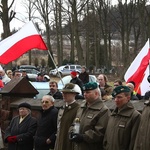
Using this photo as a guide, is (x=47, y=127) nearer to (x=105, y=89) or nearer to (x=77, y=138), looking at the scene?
(x=77, y=138)

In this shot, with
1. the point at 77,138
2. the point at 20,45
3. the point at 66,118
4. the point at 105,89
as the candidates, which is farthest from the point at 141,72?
the point at 77,138

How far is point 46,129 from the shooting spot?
6.55 metres

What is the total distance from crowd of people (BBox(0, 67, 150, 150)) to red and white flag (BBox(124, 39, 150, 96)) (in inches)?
130

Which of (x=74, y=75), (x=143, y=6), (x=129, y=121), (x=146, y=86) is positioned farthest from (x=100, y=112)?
(x=143, y=6)

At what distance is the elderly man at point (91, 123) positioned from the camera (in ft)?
A: 17.3

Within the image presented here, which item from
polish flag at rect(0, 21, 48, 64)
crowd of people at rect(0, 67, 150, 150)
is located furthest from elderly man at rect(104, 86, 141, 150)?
polish flag at rect(0, 21, 48, 64)

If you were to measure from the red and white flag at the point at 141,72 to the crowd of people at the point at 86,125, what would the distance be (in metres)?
3.30

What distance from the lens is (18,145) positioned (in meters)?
6.88

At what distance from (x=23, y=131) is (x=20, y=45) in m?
3.45

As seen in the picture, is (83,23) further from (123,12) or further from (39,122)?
(39,122)

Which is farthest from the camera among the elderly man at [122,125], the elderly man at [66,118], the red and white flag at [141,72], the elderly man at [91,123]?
the red and white flag at [141,72]

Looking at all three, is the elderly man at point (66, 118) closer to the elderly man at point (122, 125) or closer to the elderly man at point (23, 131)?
the elderly man at point (23, 131)

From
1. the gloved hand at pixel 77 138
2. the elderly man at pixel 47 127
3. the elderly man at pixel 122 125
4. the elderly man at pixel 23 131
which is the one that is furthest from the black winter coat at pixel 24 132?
the elderly man at pixel 122 125

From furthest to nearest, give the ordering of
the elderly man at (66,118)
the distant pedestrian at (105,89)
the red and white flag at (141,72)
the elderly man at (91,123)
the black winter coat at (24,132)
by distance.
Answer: the red and white flag at (141,72) < the distant pedestrian at (105,89) < the black winter coat at (24,132) < the elderly man at (66,118) < the elderly man at (91,123)
